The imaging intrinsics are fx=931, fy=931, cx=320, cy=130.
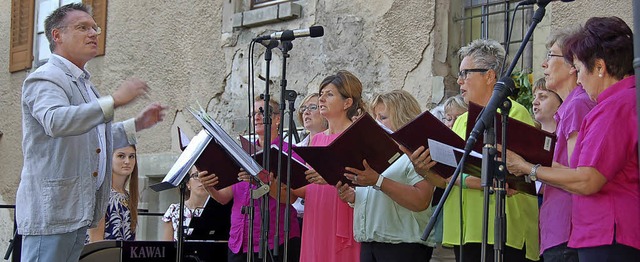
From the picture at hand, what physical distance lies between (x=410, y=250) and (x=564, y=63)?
128 cm

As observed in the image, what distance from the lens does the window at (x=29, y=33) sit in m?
11.1

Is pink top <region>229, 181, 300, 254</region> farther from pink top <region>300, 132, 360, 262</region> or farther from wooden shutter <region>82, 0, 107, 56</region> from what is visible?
wooden shutter <region>82, 0, 107, 56</region>

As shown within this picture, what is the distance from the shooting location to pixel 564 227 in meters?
3.80

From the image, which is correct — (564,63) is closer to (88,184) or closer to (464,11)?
(88,184)

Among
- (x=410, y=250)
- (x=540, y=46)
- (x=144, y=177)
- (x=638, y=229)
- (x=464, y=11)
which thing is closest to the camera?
(x=638, y=229)

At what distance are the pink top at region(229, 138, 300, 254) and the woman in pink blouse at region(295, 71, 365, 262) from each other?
37cm

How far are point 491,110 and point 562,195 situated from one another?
27.0 inches

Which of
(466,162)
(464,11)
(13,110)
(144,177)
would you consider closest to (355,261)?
(466,162)

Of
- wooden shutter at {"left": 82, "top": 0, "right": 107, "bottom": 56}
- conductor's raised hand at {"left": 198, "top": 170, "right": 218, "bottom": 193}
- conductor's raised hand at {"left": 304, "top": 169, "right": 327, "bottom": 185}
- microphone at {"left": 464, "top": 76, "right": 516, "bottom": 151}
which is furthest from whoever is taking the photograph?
wooden shutter at {"left": 82, "top": 0, "right": 107, "bottom": 56}

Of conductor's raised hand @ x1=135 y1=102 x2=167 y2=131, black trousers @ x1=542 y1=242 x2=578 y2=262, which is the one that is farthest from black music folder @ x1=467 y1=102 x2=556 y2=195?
conductor's raised hand @ x1=135 y1=102 x2=167 y2=131

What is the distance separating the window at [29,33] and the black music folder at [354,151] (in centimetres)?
715

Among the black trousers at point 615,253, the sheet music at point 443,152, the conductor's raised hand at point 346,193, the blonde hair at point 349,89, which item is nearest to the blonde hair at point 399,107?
the blonde hair at point 349,89

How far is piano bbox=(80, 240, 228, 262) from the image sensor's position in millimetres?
5195

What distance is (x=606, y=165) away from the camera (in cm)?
347
